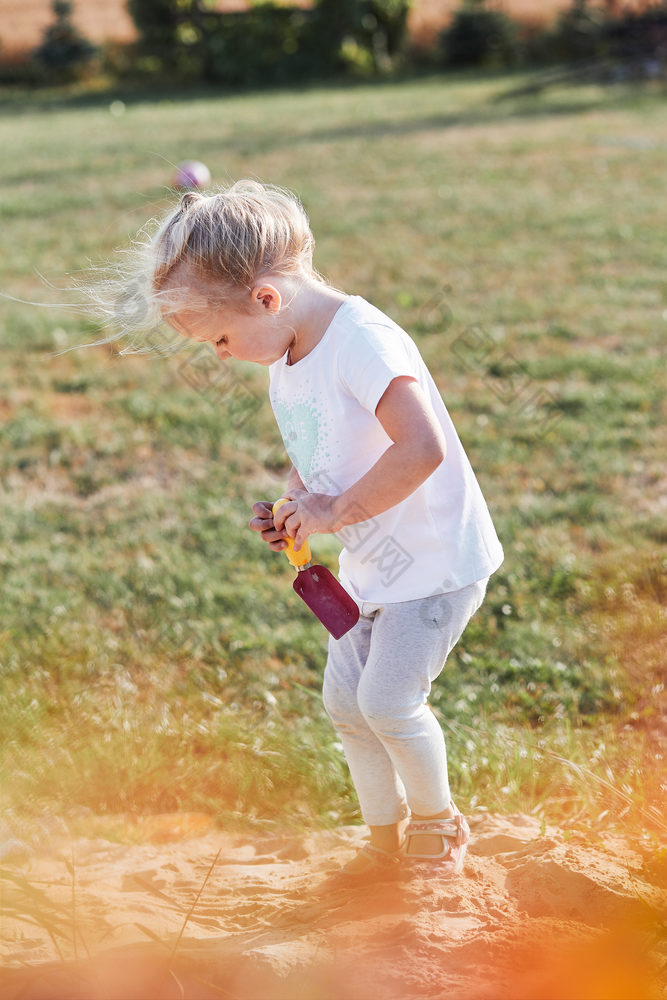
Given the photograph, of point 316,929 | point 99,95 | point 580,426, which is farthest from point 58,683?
point 99,95

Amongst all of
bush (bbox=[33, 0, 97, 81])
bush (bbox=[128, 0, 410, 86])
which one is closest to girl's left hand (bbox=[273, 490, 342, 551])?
bush (bbox=[128, 0, 410, 86])

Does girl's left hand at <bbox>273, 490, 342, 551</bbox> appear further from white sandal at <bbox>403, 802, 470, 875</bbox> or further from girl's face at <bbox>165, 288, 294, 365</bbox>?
white sandal at <bbox>403, 802, 470, 875</bbox>

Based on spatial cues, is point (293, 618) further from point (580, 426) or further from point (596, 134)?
point (596, 134)

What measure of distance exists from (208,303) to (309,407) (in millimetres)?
279

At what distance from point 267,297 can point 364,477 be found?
0.36 metres

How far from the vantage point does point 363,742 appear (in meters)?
2.12

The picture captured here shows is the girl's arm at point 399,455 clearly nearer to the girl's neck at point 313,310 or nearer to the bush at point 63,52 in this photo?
the girl's neck at point 313,310

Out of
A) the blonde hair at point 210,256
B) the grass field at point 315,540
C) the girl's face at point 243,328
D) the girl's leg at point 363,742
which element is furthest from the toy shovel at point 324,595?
the grass field at point 315,540

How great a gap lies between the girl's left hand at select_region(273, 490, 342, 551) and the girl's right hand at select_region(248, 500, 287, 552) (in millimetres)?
43

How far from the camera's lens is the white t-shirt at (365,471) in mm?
1816

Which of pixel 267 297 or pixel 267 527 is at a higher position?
pixel 267 297

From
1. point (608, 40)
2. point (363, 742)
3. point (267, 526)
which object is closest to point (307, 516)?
point (267, 526)

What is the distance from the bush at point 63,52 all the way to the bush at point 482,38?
350 inches

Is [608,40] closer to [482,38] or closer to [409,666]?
[482,38]
